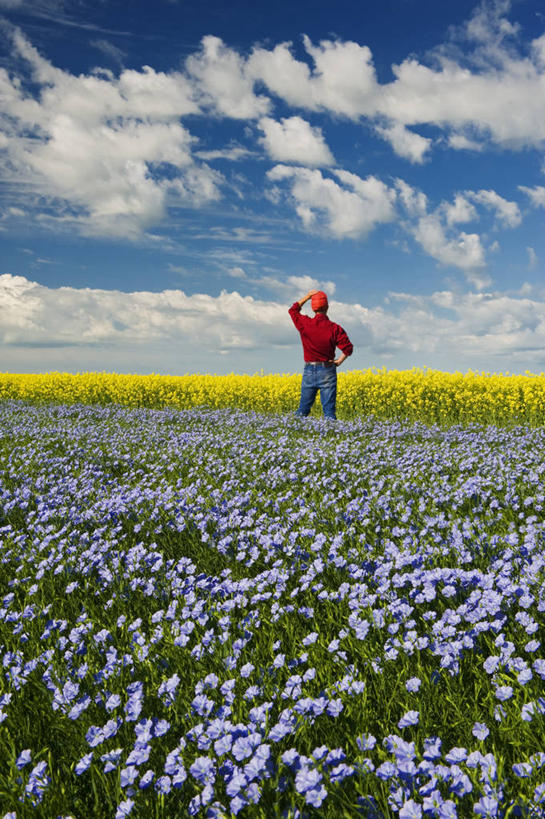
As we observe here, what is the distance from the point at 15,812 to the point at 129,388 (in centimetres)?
1944

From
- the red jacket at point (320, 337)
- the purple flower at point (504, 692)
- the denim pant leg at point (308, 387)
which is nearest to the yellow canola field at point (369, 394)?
the denim pant leg at point (308, 387)

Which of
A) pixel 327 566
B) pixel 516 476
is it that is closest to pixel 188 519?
pixel 327 566

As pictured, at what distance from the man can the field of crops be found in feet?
16.2

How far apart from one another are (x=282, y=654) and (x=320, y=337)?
26.2 ft

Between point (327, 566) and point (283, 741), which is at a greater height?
point (327, 566)

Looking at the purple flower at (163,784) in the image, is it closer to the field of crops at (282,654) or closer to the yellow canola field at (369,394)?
the field of crops at (282,654)

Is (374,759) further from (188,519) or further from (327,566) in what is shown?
(188,519)

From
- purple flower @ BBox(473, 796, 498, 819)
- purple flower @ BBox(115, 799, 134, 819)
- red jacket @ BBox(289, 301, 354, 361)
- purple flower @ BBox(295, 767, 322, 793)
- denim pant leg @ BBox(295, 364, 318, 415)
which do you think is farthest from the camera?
denim pant leg @ BBox(295, 364, 318, 415)

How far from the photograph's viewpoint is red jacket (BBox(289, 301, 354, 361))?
9867mm

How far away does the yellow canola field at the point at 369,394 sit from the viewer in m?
14.3

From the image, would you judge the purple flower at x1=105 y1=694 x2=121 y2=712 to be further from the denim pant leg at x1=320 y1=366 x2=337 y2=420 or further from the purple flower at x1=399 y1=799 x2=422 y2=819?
the denim pant leg at x1=320 y1=366 x2=337 y2=420

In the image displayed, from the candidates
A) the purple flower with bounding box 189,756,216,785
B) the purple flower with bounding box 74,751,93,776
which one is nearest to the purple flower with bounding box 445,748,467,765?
the purple flower with bounding box 189,756,216,785

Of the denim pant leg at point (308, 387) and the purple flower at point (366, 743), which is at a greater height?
the denim pant leg at point (308, 387)

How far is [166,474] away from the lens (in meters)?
6.14
